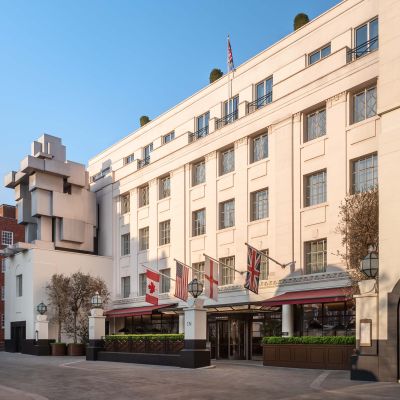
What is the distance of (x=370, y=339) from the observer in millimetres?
19969

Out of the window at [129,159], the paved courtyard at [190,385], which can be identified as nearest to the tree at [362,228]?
the paved courtyard at [190,385]

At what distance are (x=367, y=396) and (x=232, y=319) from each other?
20.7 m

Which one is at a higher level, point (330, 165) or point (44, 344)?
point (330, 165)

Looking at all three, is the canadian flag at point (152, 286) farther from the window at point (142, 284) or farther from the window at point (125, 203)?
the window at point (125, 203)

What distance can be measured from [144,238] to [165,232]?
307 centimetres

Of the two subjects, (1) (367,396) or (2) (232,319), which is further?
(2) (232,319)

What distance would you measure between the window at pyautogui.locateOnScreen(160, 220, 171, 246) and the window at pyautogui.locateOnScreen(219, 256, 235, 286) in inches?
259

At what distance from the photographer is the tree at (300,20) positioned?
115 ft

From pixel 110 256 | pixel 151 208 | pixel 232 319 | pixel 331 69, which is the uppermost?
pixel 331 69

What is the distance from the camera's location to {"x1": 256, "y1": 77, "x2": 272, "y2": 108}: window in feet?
118

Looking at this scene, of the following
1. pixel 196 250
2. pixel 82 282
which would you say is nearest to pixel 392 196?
pixel 196 250

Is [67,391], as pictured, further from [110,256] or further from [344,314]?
[110,256]

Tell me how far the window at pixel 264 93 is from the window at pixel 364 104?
6587 millimetres

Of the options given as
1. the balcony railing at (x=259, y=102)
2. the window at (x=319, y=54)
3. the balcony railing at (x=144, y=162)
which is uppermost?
the window at (x=319, y=54)
